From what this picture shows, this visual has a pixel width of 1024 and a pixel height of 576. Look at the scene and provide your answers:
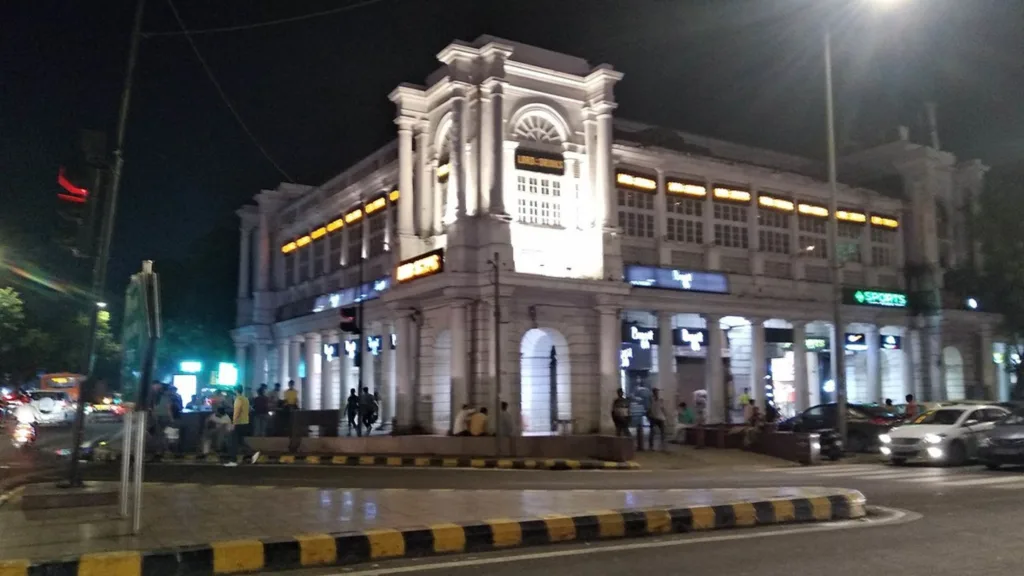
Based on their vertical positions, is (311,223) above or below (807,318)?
above

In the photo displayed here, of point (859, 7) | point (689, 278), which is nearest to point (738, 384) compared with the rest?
point (689, 278)

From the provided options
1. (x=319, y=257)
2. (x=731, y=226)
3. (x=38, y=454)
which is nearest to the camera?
(x=38, y=454)

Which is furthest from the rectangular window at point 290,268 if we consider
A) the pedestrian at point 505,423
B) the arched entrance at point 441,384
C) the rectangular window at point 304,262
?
the pedestrian at point 505,423

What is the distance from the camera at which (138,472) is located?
28.1ft

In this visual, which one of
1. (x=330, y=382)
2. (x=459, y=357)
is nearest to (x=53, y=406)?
(x=330, y=382)

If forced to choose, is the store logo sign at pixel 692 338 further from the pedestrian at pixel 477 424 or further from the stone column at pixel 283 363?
the stone column at pixel 283 363

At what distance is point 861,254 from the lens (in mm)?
35812

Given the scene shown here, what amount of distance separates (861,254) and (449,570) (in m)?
32.3

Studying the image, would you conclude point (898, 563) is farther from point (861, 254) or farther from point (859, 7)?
point (861, 254)

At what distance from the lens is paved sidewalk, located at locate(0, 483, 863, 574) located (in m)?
7.77

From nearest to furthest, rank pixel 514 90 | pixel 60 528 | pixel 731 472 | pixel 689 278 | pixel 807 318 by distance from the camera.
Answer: pixel 60 528
pixel 731 472
pixel 514 90
pixel 689 278
pixel 807 318

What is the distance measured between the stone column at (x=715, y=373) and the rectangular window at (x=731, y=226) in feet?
10.3

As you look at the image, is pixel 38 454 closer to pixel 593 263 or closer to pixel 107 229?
pixel 107 229

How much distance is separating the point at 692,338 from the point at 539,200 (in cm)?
790
